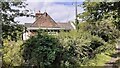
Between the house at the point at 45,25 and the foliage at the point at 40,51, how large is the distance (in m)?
0.09

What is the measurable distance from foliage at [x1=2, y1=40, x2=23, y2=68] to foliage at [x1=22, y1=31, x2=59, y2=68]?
8 cm

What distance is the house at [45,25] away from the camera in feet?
12.1

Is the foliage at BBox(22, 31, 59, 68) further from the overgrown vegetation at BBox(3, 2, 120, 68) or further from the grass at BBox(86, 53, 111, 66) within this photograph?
the grass at BBox(86, 53, 111, 66)

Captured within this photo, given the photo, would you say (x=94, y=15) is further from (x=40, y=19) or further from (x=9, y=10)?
(x=9, y=10)

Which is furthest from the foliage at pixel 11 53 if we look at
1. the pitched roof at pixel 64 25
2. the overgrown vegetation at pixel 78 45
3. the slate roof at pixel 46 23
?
the pitched roof at pixel 64 25

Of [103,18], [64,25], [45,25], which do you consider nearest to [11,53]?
[45,25]

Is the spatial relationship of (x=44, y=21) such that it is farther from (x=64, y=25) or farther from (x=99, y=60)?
(x=99, y=60)

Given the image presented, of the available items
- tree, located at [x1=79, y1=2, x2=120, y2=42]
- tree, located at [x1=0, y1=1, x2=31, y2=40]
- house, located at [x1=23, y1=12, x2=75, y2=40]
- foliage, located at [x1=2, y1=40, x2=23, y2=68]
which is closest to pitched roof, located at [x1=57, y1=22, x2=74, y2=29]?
house, located at [x1=23, y1=12, x2=75, y2=40]

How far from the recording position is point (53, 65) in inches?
148

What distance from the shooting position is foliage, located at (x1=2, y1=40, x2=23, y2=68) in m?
3.67

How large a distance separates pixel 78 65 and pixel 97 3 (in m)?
0.95

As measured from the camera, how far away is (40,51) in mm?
3723

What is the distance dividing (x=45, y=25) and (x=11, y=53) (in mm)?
634

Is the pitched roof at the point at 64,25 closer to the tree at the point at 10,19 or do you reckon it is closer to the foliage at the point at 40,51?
the foliage at the point at 40,51
